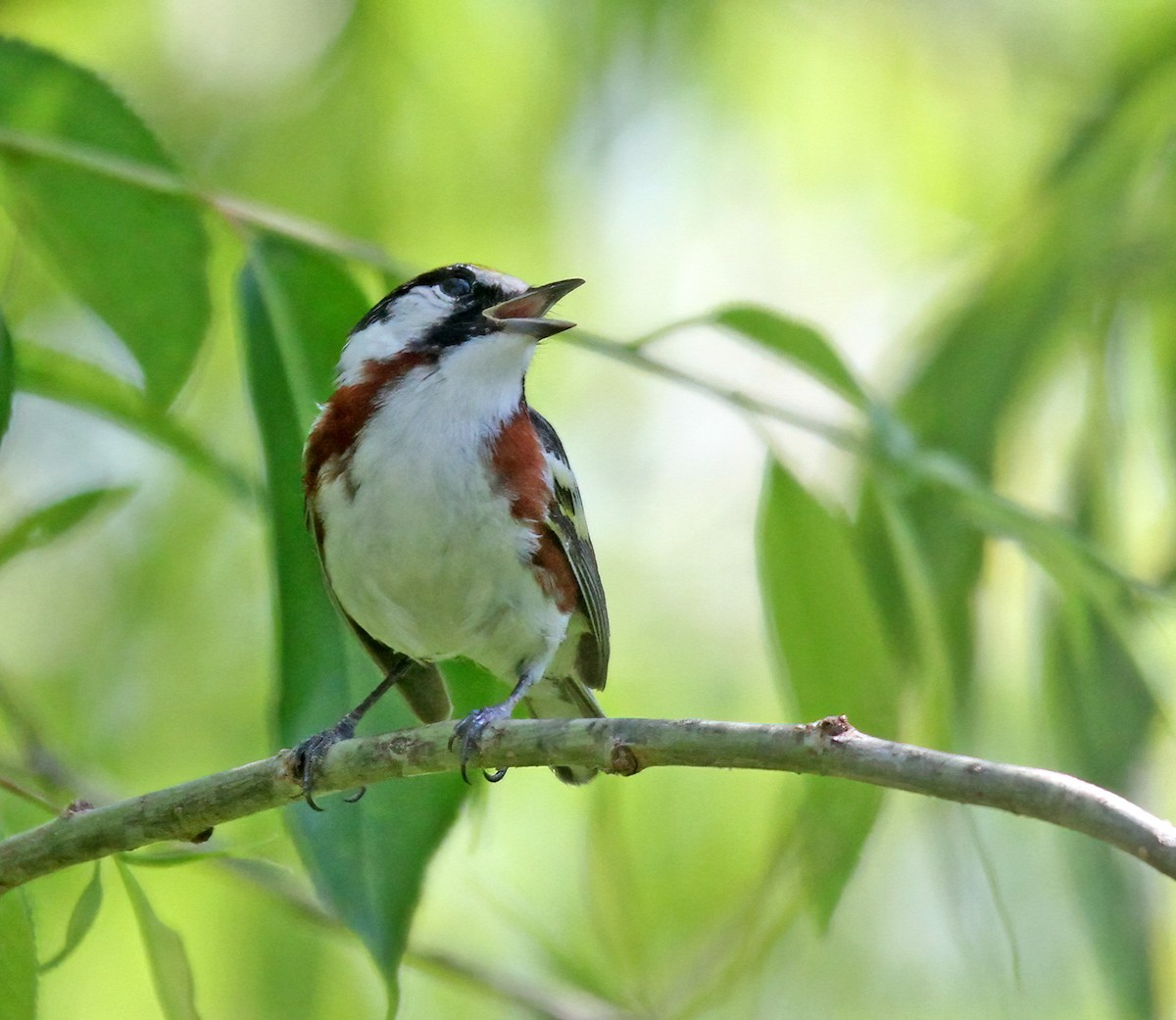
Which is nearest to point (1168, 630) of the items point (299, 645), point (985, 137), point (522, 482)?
point (522, 482)

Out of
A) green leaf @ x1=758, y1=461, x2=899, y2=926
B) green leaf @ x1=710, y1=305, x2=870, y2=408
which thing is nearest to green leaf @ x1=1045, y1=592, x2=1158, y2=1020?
green leaf @ x1=758, y1=461, x2=899, y2=926

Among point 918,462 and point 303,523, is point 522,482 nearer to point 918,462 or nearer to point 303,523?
point 303,523

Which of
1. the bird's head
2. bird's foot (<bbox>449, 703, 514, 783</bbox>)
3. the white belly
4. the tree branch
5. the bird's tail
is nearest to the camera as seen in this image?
the tree branch

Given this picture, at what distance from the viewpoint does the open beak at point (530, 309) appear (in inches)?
122

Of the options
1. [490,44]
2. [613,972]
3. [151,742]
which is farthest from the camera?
[490,44]

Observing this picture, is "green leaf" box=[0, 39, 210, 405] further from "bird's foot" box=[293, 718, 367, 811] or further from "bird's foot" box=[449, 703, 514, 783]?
"bird's foot" box=[449, 703, 514, 783]

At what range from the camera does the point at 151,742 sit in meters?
4.20

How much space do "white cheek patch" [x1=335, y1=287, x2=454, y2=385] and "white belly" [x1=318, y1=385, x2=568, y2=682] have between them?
0.75ft

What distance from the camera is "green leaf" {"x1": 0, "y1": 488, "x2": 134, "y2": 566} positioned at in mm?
2824

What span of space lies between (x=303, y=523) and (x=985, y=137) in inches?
117

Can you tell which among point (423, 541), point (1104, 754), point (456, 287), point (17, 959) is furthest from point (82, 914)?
point (1104, 754)

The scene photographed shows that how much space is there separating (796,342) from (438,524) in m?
0.78

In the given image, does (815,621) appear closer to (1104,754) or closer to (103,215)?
(1104,754)

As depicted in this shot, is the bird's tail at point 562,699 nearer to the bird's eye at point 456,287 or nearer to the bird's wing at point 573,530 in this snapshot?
the bird's wing at point 573,530
